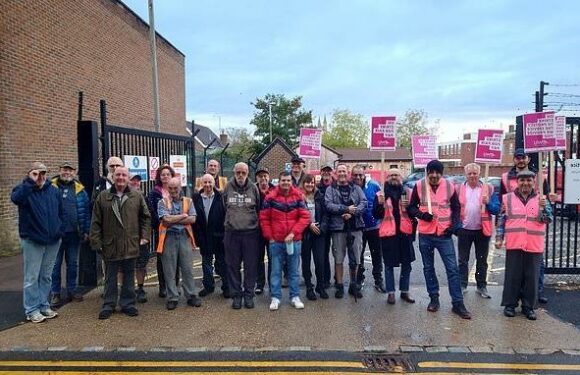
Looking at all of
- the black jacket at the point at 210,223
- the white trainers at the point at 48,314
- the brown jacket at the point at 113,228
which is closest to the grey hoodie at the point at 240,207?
the black jacket at the point at 210,223

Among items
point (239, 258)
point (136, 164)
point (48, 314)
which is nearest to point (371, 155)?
point (136, 164)

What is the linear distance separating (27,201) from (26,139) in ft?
19.2

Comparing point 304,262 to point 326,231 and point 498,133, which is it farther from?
point 498,133

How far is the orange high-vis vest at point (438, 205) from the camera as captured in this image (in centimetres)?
586

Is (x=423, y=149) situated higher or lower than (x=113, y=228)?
higher

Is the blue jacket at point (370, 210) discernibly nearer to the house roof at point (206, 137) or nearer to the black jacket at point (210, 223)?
the black jacket at point (210, 223)

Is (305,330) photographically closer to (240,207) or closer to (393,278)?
(393,278)

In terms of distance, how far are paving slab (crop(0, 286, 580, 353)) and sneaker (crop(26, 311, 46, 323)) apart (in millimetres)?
100

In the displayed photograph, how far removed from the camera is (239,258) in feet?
20.6

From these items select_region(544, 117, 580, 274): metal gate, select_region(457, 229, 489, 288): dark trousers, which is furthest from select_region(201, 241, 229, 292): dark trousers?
select_region(544, 117, 580, 274): metal gate

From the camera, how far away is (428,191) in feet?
19.5

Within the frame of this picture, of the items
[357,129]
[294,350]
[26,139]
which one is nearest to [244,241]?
[294,350]

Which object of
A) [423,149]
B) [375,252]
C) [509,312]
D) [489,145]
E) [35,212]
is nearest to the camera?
[35,212]

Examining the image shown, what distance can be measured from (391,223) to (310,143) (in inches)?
159
